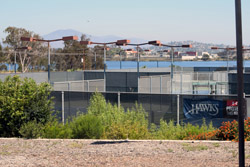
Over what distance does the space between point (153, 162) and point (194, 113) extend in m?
7.25

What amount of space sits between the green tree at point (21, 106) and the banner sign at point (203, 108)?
18.2 feet

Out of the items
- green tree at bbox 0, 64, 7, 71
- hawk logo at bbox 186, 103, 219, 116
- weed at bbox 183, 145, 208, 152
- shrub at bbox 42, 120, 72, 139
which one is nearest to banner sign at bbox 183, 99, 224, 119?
hawk logo at bbox 186, 103, 219, 116

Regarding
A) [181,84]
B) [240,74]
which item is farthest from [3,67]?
[240,74]

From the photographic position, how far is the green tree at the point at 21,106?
14477 millimetres

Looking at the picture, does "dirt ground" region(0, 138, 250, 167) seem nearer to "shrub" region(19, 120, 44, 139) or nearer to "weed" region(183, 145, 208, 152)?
"weed" region(183, 145, 208, 152)

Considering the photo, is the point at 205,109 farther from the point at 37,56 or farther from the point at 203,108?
the point at 37,56

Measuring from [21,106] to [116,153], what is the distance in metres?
5.43

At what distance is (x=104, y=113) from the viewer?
16141 millimetres

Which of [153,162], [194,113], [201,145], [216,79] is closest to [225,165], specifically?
[153,162]

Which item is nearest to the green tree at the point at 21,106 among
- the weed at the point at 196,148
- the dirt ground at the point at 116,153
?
the dirt ground at the point at 116,153

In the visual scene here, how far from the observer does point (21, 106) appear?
574 inches

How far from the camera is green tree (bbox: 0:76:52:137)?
47.5 ft

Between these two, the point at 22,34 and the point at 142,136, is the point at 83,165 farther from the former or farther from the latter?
the point at 22,34

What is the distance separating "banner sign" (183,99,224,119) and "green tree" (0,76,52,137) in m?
5.54
